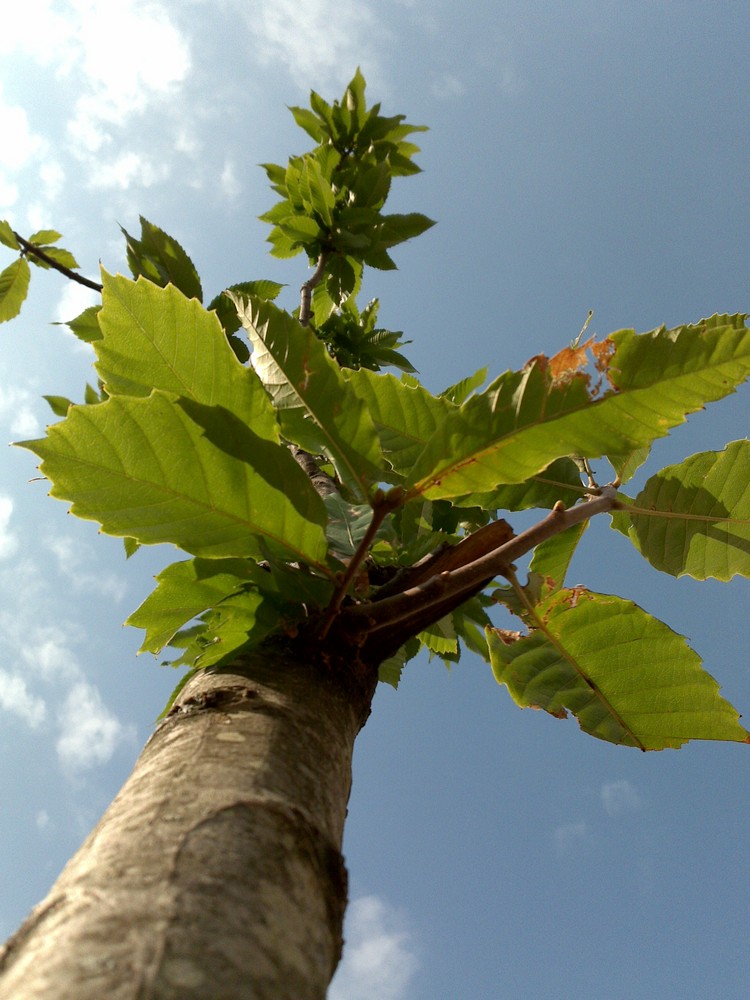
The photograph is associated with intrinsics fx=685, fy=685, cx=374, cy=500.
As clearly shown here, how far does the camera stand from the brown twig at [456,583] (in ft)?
3.58

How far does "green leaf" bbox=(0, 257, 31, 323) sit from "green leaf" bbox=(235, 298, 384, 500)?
3626 mm

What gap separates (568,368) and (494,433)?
0.52 feet

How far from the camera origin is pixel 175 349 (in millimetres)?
1188

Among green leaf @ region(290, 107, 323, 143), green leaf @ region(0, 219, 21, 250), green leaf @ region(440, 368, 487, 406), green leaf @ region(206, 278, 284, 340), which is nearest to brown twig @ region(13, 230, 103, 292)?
green leaf @ region(0, 219, 21, 250)

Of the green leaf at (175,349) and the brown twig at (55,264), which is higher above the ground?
the brown twig at (55,264)

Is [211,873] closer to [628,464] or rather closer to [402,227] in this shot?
[628,464]

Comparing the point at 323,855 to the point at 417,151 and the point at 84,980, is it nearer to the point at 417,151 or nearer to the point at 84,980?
the point at 84,980

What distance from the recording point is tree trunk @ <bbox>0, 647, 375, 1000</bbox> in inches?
20.1

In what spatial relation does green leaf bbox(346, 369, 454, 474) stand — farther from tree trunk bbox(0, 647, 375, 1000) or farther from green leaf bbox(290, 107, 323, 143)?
green leaf bbox(290, 107, 323, 143)

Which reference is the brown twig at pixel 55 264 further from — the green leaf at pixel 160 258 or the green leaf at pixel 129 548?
the green leaf at pixel 129 548

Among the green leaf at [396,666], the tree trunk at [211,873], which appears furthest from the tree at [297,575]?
the green leaf at [396,666]

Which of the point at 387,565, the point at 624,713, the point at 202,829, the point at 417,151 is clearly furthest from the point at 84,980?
the point at 417,151

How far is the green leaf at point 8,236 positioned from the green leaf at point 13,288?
11 centimetres

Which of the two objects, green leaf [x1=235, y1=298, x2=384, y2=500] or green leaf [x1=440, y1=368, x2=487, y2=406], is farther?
green leaf [x1=440, y1=368, x2=487, y2=406]
